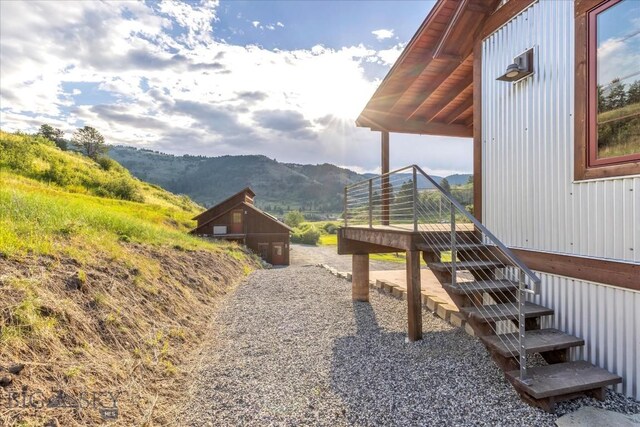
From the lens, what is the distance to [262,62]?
12.9m

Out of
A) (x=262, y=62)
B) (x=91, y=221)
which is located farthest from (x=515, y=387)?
(x=262, y=62)

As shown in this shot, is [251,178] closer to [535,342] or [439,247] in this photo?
[439,247]

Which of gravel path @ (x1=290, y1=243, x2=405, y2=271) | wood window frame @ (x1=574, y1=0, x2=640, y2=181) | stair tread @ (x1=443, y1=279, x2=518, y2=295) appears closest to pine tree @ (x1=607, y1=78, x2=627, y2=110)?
wood window frame @ (x1=574, y1=0, x2=640, y2=181)

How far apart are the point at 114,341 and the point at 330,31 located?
33.4 feet

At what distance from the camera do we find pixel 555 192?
12.8 feet

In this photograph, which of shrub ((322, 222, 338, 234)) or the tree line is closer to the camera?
shrub ((322, 222, 338, 234))

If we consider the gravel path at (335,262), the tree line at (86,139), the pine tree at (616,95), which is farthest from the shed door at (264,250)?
the tree line at (86,139)

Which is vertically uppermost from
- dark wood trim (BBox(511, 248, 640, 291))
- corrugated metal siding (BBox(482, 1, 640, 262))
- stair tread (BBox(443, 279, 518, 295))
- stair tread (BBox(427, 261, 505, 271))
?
corrugated metal siding (BBox(482, 1, 640, 262))

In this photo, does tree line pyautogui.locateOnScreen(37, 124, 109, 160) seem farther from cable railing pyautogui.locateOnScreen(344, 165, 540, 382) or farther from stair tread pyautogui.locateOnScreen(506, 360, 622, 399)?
stair tread pyautogui.locateOnScreen(506, 360, 622, 399)

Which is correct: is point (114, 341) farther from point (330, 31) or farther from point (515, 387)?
point (330, 31)

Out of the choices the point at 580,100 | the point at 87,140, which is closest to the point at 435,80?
the point at 580,100

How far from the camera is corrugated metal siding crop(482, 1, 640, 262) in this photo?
3295mm

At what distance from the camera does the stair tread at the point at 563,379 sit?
9.53ft

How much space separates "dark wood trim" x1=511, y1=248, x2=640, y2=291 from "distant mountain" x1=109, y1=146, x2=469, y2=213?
10027 cm
